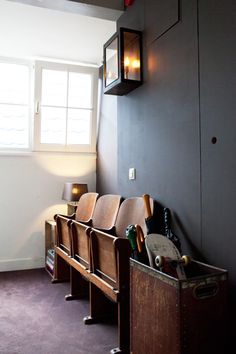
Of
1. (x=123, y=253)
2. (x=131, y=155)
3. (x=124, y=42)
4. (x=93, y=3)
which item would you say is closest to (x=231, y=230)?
(x=123, y=253)

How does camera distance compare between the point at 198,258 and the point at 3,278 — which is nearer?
the point at 198,258

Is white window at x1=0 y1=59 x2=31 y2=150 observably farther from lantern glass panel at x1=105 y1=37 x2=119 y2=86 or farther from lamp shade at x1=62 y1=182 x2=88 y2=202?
lantern glass panel at x1=105 y1=37 x2=119 y2=86

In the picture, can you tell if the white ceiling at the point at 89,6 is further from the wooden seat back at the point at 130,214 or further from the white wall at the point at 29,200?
the white wall at the point at 29,200

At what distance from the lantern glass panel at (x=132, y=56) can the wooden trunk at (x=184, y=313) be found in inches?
59.1

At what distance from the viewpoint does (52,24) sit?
10.0 feet

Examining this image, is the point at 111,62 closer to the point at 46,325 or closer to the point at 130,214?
the point at 130,214

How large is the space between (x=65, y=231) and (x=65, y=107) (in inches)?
68.6

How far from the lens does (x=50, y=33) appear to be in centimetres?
323

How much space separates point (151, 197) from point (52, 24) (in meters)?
1.98

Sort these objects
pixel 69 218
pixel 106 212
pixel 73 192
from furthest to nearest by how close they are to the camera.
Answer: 1. pixel 73 192
2. pixel 69 218
3. pixel 106 212

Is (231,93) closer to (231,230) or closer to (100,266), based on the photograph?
(231,230)

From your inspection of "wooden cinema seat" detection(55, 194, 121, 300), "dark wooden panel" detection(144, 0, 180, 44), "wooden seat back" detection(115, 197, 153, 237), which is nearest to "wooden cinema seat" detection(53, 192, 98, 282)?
"wooden cinema seat" detection(55, 194, 121, 300)

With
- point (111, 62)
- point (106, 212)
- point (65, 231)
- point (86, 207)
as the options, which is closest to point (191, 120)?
point (111, 62)

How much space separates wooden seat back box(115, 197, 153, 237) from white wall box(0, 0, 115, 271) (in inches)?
64.7
